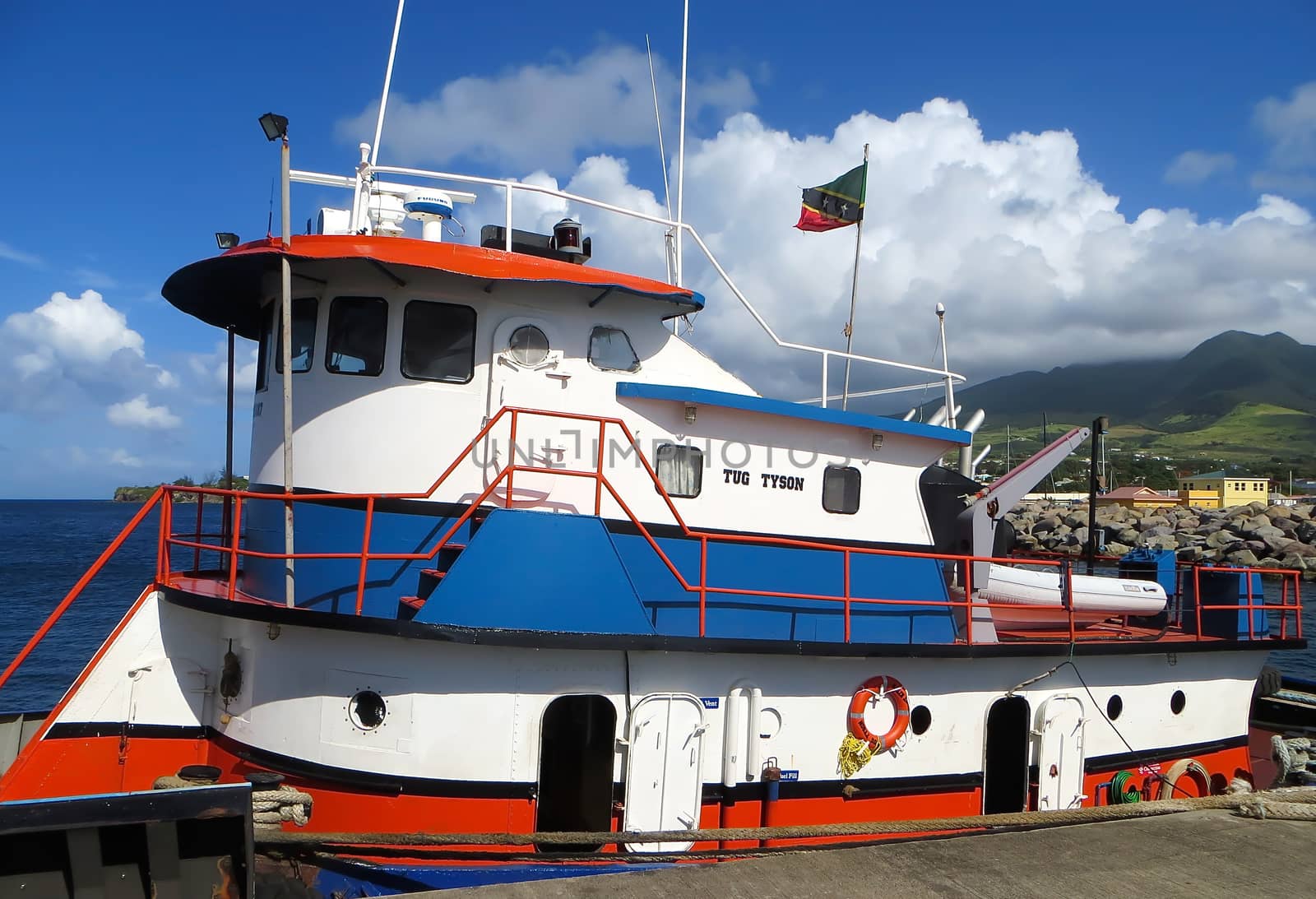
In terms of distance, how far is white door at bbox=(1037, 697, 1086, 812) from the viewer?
7.55m

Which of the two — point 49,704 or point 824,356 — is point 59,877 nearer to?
point 824,356

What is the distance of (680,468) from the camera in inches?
283

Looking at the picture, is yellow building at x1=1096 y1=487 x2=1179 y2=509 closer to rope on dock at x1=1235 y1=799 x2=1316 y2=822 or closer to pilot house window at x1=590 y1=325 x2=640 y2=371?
rope on dock at x1=1235 y1=799 x2=1316 y2=822

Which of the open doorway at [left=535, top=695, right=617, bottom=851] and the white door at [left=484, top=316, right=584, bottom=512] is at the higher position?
the white door at [left=484, top=316, right=584, bottom=512]

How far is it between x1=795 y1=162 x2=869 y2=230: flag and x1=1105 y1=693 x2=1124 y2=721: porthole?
5057 millimetres

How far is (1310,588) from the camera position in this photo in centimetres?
3344

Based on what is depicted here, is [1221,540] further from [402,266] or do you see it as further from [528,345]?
[402,266]

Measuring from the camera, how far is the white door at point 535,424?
673cm

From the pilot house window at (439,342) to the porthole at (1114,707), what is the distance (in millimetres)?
6144

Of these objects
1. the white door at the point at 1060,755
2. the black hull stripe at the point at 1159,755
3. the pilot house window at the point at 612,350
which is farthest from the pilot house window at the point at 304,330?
the black hull stripe at the point at 1159,755

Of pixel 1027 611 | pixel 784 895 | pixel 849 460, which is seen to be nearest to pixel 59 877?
pixel 784 895

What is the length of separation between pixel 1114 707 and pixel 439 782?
19.3 feet

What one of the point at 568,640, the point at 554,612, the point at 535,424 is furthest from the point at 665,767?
the point at 535,424

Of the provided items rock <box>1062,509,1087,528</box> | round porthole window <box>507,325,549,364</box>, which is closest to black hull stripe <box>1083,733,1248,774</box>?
round porthole window <box>507,325,549,364</box>
